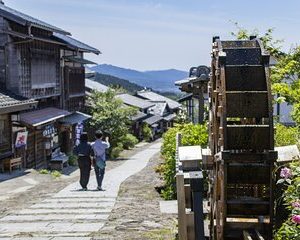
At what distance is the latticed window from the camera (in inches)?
872

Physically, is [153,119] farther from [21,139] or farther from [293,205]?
[293,205]

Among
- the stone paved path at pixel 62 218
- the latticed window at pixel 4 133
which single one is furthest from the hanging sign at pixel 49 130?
the stone paved path at pixel 62 218

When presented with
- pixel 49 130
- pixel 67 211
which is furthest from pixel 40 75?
pixel 67 211

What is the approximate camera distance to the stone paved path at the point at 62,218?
29.2 feet

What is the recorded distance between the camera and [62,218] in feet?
33.8

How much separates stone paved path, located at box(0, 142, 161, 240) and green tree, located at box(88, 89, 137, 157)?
1012 inches

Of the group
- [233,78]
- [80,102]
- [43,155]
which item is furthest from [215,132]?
[80,102]

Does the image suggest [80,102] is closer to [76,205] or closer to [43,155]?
[43,155]

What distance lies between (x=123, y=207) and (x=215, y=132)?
4.16m

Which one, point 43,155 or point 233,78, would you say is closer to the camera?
point 233,78

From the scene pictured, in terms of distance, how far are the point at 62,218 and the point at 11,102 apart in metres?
12.1

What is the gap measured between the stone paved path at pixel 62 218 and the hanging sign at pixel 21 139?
33.1 feet

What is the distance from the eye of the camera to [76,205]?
11898 millimetres

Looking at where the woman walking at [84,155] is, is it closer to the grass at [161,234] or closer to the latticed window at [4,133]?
the grass at [161,234]
